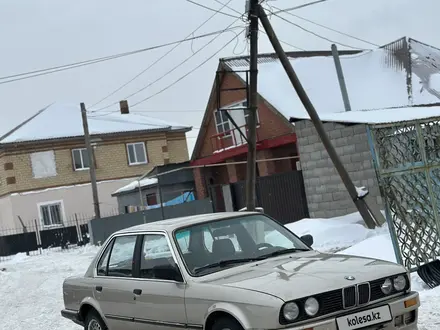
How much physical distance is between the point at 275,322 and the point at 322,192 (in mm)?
14549

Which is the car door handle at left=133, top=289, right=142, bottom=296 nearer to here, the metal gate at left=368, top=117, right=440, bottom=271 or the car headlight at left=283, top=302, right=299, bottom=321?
the car headlight at left=283, top=302, right=299, bottom=321

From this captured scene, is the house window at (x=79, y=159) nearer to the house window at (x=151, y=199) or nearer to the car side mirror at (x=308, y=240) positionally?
the house window at (x=151, y=199)

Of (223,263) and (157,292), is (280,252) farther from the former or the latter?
A: (157,292)

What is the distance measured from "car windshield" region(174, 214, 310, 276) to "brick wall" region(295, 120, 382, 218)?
11.2 metres

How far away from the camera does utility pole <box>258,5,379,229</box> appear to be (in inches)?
574

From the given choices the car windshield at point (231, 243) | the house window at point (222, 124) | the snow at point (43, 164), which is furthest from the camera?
the snow at point (43, 164)

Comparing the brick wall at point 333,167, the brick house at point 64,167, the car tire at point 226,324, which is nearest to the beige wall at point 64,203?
the brick house at point 64,167

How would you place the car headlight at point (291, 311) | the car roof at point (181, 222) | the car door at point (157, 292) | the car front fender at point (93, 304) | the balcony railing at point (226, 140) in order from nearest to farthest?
the car headlight at point (291, 311)
the car door at point (157, 292)
the car roof at point (181, 222)
the car front fender at point (93, 304)
the balcony railing at point (226, 140)

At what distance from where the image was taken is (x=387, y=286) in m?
5.60

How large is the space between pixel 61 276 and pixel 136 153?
77.1 feet

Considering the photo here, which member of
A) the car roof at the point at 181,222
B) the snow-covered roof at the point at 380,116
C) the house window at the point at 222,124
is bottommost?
the car roof at the point at 181,222

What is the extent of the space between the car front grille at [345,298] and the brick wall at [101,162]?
114 ft

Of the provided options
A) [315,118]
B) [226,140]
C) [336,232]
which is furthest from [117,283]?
[226,140]

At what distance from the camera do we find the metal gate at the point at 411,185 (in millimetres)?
8250
